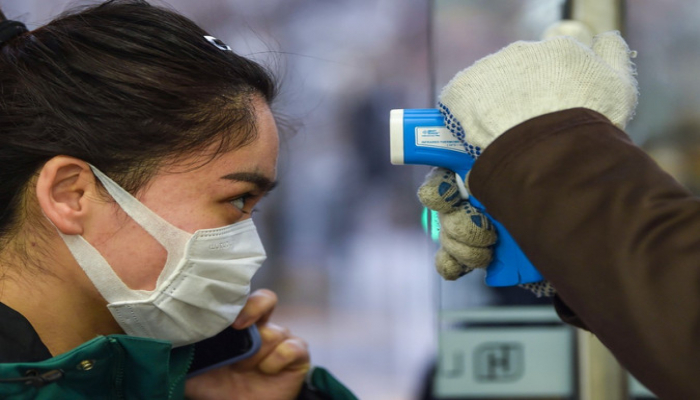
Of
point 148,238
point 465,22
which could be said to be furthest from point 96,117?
point 465,22

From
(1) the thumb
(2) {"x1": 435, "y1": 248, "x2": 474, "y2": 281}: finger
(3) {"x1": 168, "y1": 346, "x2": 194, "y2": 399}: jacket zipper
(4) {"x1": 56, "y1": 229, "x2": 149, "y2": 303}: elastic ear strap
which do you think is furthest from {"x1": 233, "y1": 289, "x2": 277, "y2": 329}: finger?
(1) the thumb

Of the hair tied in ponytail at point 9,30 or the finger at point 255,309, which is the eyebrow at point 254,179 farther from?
the hair tied in ponytail at point 9,30

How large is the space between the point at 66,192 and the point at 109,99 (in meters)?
0.19

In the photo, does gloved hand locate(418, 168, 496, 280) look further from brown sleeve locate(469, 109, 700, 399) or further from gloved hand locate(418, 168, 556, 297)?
brown sleeve locate(469, 109, 700, 399)

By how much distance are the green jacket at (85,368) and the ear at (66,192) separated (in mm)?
180

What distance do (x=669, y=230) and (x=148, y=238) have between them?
90cm

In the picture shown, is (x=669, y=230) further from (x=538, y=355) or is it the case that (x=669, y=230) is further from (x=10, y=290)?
(x=538, y=355)

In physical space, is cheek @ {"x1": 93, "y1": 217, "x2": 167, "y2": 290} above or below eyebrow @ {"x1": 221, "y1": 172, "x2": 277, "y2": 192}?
below

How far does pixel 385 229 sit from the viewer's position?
3396 mm

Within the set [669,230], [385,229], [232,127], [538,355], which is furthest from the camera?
[385,229]

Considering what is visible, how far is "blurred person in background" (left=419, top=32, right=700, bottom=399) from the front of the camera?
838 millimetres

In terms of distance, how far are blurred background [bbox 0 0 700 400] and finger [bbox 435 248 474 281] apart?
137 cm

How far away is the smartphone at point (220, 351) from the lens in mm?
1663

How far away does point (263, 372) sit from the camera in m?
1.73
